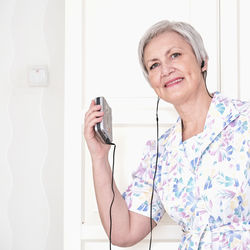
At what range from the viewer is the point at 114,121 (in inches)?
59.6

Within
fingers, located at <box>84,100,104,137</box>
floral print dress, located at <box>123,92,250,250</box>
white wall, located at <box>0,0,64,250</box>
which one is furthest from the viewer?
white wall, located at <box>0,0,64,250</box>

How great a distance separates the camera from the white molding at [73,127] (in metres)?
1.47

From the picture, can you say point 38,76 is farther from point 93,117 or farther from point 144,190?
point 144,190

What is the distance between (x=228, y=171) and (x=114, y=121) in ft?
1.59

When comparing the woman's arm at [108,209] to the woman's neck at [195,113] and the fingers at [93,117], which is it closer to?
the fingers at [93,117]

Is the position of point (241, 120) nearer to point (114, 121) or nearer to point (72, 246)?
point (114, 121)

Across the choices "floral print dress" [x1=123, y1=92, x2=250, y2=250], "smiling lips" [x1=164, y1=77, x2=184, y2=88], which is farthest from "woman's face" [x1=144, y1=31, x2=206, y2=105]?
"floral print dress" [x1=123, y1=92, x2=250, y2=250]

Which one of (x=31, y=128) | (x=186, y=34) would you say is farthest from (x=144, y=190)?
(x=31, y=128)

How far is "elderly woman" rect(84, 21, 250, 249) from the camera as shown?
1.22 meters

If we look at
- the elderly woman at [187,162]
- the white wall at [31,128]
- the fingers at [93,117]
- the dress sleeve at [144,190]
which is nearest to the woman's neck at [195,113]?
the elderly woman at [187,162]

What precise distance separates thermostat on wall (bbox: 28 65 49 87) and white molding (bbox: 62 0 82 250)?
1.08 feet

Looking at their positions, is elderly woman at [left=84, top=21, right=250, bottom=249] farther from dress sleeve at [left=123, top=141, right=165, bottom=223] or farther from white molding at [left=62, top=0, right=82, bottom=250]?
white molding at [left=62, top=0, right=82, bottom=250]

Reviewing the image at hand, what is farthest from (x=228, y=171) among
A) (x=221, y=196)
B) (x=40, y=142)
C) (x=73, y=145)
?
(x=40, y=142)

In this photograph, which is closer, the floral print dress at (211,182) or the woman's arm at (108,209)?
the floral print dress at (211,182)
